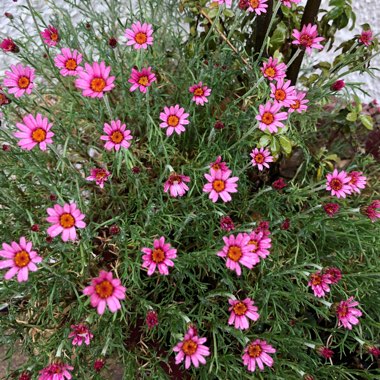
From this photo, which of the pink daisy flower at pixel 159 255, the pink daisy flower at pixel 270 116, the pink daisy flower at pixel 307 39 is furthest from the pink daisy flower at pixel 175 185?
the pink daisy flower at pixel 307 39

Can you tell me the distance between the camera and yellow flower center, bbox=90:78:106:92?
2.93 ft

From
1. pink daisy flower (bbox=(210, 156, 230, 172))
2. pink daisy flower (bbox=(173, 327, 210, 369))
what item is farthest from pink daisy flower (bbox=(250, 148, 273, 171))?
pink daisy flower (bbox=(173, 327, 210, 369))

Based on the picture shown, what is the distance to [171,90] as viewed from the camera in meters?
1.38

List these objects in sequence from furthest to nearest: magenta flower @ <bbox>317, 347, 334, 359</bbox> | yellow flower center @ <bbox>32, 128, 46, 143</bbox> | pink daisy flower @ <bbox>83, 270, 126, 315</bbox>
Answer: magenta flower @ <bbox>317, 347, 334, 359</bbox> → yellow flower center @ <bbox>32, 128, 46, 143</bbox> → pink daisy flower @ <bbox>83, 270, 126, 315</bbox>

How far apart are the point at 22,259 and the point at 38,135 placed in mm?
247

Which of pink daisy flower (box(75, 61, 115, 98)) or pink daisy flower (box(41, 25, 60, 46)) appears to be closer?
pink daisy flower (box(75, 61, 115, 98))

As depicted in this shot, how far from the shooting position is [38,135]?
0.88 m

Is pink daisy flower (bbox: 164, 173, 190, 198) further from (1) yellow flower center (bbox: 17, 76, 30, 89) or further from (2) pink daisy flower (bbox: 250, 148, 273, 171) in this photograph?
(1) yellow flower center (bbox: 17, 76, 30, 89)

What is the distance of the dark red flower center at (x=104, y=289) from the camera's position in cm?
79

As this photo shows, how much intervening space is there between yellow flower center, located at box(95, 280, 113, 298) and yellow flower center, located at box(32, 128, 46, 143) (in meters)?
0.31

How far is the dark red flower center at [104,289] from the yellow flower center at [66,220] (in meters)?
0.14

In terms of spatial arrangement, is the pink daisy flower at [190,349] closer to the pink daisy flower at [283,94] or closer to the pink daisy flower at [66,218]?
the pink daisy flower at [66,218]

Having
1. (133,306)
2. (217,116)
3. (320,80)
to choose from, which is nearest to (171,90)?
(217,116)

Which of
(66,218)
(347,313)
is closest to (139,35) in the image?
(66,218)
